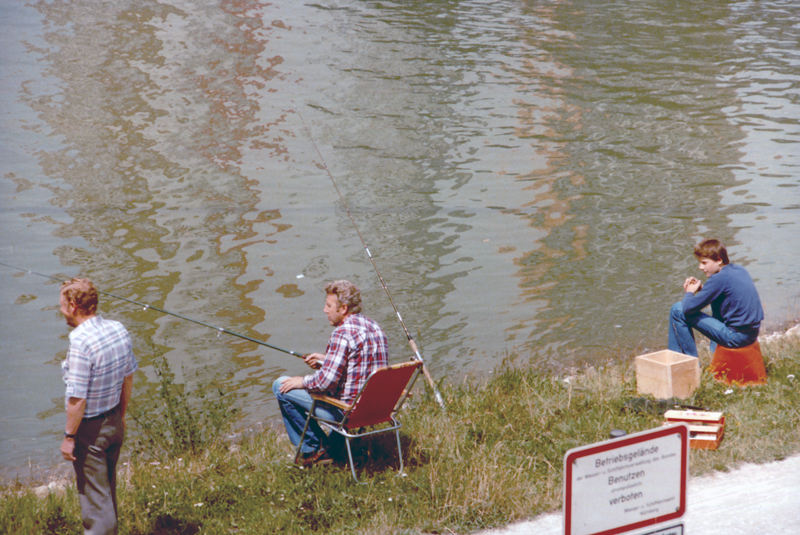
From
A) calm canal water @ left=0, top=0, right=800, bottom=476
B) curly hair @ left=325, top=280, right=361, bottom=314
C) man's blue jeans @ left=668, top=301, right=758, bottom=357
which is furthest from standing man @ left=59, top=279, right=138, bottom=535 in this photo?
man's blue jeans @ left=668, top=301, right=758, bottom=357

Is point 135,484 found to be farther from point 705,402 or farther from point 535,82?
point 535,82

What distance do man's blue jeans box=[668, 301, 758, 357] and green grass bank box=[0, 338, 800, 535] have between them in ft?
1.19

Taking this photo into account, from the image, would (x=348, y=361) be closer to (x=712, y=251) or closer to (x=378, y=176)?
(x=712, y=251)

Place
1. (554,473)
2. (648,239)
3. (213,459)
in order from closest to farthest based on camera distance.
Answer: (554,473)
(213,459)
(648,239)

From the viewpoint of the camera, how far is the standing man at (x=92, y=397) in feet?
13.3

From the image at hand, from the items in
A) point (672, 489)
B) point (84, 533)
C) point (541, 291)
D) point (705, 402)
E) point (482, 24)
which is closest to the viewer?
point (672, 489)

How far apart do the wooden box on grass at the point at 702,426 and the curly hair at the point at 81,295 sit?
11.8 feet

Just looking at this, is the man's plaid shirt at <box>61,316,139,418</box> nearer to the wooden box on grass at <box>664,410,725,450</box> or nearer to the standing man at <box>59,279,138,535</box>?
the standing man at <box>59,279,138,535</box>

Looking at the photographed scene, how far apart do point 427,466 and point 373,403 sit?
521mm

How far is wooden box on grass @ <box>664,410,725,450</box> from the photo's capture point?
5.13 meters

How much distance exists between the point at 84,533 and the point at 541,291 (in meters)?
7.57

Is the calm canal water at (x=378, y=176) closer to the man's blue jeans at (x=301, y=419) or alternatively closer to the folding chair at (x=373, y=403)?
the man's blue jeans at (x=301, y=419)

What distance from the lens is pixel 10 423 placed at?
24.4 feet

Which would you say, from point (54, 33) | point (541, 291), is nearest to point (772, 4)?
point (54, 33)
